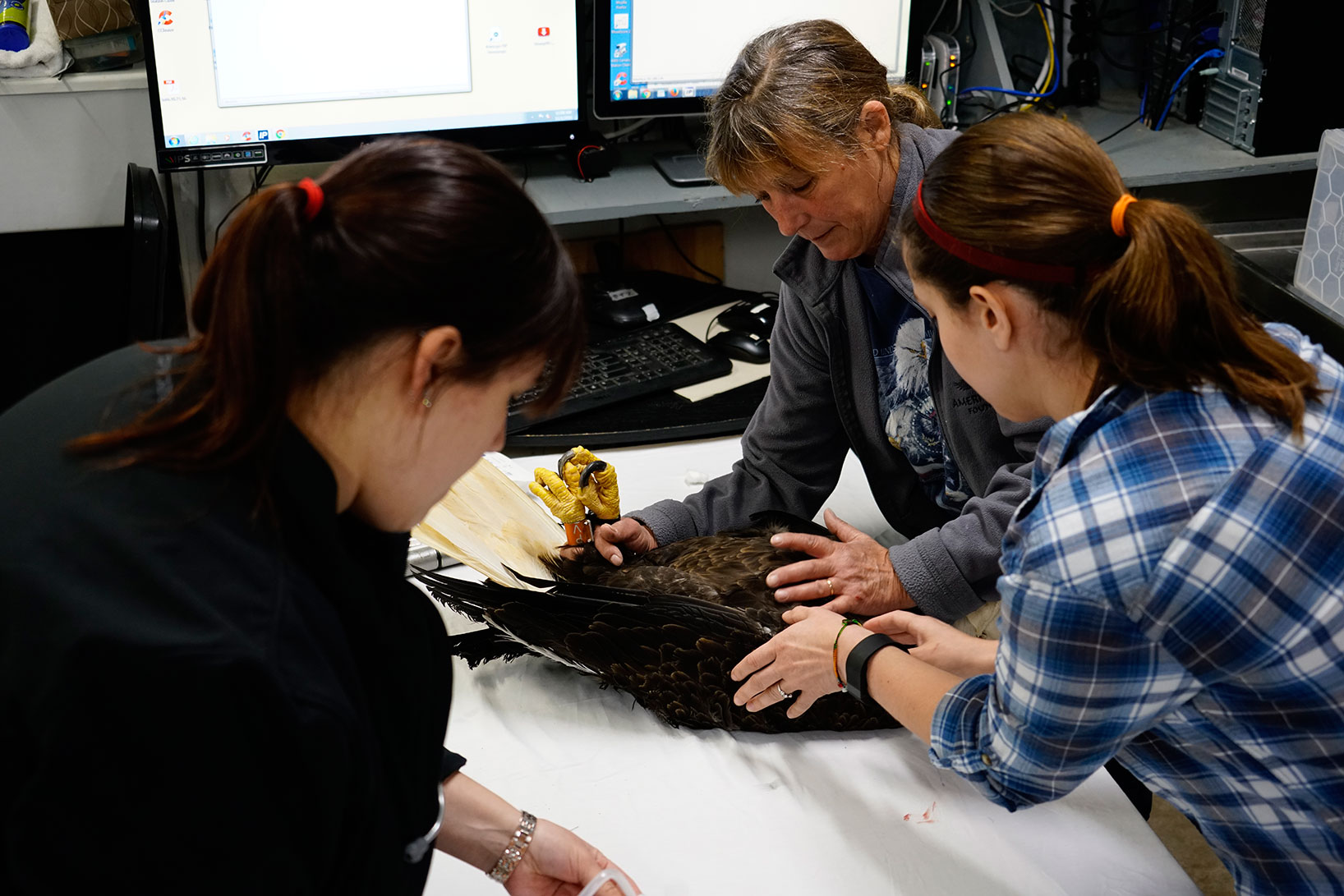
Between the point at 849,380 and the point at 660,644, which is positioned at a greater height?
the point at 849,380

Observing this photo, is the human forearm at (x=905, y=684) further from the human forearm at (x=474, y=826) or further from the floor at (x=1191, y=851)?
the floor at (x=1191, y=851)

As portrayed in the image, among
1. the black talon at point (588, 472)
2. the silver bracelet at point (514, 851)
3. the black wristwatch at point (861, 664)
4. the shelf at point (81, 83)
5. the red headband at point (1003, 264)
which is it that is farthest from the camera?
the shelf at point (81, 83)

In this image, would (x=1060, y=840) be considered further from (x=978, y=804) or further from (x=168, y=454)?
(x=168, y=454)

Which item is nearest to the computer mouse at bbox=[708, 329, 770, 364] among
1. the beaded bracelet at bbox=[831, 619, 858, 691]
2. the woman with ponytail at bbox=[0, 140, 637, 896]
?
the beaded bracelet at bbox=[831, 619, 858, 691]

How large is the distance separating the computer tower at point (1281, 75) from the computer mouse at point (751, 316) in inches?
42.2

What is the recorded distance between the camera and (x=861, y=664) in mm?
1165

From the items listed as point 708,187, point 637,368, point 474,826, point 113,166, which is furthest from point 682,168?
point 474,826

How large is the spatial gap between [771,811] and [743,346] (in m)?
1.15

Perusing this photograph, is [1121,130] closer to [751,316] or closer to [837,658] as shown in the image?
[751,316]

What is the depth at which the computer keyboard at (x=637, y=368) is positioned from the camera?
200 centimetres

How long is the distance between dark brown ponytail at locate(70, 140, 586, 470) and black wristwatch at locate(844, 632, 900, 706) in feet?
1.93

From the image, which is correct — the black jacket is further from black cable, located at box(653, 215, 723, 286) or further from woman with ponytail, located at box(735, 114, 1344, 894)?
black cable, located at box(653, 215, 723, 286)

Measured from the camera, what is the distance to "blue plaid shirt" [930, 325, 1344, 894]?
2.78 ft

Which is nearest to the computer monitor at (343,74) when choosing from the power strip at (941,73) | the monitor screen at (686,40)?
the monitor screen at (686,40)
